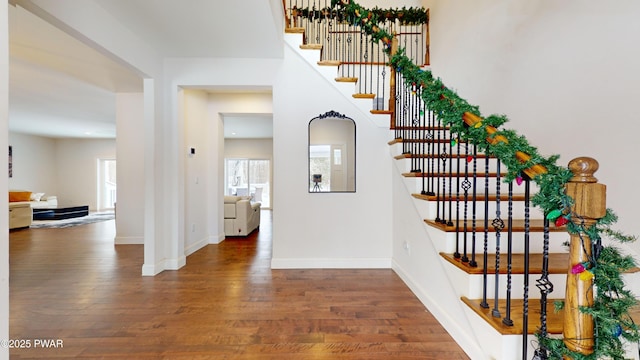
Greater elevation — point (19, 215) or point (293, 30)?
point (293, 30)

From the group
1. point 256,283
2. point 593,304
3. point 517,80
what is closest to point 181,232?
point 256,283

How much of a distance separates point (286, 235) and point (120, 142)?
3.59 meters

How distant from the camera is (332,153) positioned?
345 cm

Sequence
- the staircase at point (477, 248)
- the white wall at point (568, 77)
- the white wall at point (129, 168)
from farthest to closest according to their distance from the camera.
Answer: the white wall at point (129, 168)
the white wall at point (568, 77)
the staircase at point (477, 248)

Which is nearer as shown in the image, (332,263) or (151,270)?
(151,270)

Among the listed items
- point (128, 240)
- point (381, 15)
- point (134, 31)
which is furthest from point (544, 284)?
point (128, 240)

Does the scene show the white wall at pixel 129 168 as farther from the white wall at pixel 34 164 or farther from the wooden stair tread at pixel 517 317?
the white wall at pixel 34 164

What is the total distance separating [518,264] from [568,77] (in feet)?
4.97

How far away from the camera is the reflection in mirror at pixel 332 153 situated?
11.2 feet

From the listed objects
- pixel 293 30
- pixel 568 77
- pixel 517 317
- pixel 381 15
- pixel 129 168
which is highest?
pixel 381 15

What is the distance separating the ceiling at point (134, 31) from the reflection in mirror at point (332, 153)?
102cm

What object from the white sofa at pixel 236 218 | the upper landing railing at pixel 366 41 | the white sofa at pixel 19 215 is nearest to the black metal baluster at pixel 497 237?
the upper landing railing at pixel 366 41

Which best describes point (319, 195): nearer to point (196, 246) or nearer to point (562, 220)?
point (196, 246)

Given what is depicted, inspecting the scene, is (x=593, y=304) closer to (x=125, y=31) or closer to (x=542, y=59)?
(x=542, y=59)
